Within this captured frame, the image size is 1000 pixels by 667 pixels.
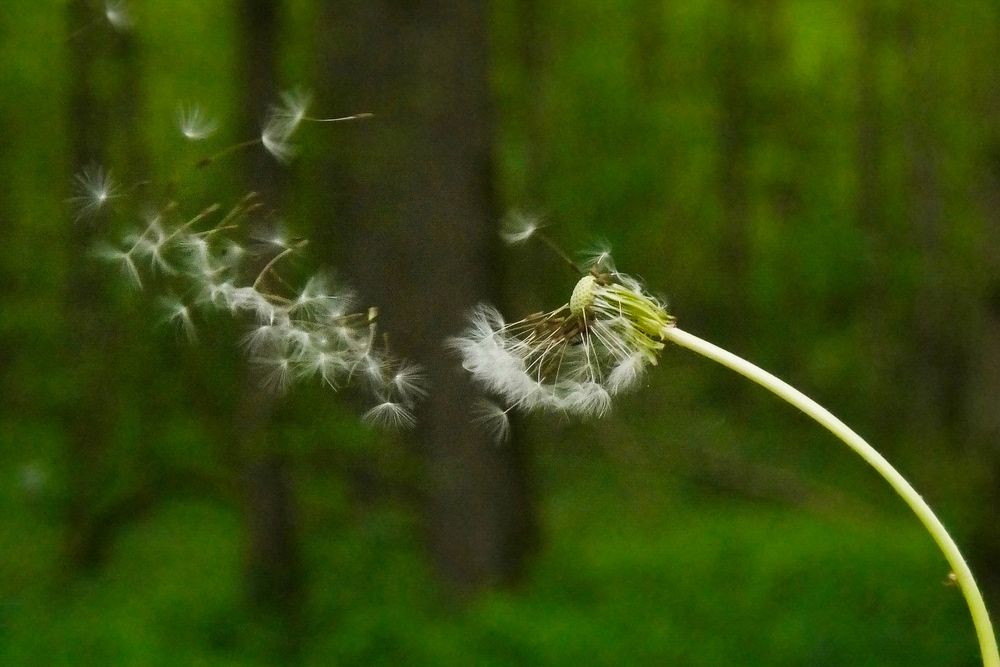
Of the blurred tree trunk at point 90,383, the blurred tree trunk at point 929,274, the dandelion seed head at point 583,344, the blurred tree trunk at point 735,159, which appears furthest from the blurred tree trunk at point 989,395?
the blurred tree trunk at point 735,159

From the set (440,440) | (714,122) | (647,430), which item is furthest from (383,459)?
(714,122)

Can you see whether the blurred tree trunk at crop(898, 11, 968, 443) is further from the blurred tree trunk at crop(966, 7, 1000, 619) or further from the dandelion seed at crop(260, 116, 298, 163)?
the dandelion seed at crop(260, 116, 298, 163)

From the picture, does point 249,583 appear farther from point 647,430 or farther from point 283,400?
point 647,430

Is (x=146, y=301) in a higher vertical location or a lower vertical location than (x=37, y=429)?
higher

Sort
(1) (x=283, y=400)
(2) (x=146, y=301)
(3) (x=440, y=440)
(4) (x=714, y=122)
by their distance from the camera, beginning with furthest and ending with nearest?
(4) (x=714, y=122)
(2) (x=146, y=301)
(3) (x=440, y=440)
(1) (x=283, y=400)

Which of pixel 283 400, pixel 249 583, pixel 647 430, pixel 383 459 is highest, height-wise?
pixel 283 400
